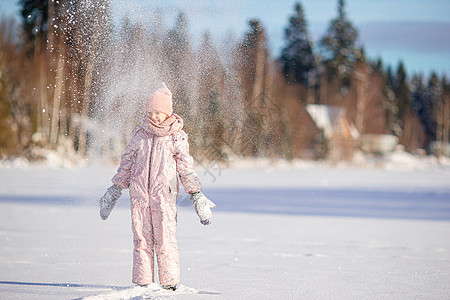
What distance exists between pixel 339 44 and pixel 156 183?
196 ft

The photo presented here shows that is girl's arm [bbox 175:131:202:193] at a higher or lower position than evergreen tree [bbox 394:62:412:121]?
lower

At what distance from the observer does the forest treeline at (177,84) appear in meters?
9.48

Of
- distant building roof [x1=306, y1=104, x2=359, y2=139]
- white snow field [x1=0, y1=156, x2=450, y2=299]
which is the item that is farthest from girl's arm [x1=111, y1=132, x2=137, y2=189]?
distant building roof [x1=306, y1=104, x2=359, y2=139]

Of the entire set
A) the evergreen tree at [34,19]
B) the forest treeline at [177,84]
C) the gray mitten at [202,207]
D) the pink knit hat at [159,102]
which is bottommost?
the gray mitten at [202,207]

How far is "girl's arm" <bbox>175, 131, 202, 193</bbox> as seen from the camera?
4277mm

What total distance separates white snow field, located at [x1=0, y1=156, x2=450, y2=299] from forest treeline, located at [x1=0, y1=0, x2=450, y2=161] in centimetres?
198

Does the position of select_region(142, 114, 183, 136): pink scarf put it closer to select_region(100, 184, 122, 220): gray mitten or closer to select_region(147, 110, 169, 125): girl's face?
select_region(147, 110, 169, 125): girl's face

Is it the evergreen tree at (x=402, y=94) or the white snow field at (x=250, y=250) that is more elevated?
the evergreen tree at (x=402, y=94)

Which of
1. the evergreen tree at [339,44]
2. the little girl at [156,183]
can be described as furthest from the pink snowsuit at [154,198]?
the evergreen tree at [339,44]

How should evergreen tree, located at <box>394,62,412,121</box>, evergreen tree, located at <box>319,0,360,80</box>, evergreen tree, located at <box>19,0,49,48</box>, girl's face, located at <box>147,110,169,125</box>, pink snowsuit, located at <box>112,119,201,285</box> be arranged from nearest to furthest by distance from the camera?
pink snowsuit, located at <box>112,119,201,285</box>
girl's face, located at <box>147,110,169,125</box>
evergreen tree, located at <box>19,0,49,48</box>
evergreen tree, located at <box>319,0,360,80</box>
evergreen tree, located at <box>394,62,412,121</box>

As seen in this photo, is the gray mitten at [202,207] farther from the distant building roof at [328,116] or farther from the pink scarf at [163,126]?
the distant building roof at [328,116]

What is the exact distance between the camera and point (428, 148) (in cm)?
7300

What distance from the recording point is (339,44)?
61.7 meters

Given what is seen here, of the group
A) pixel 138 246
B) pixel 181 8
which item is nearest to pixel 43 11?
pixel 181 8
